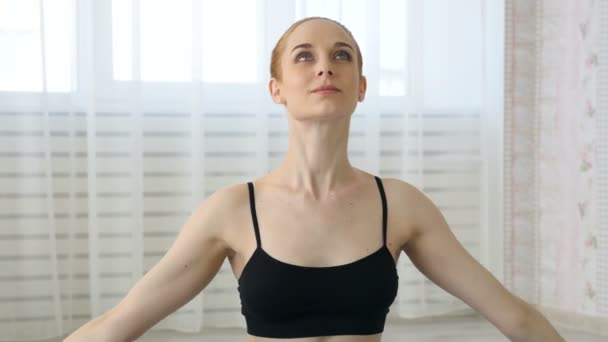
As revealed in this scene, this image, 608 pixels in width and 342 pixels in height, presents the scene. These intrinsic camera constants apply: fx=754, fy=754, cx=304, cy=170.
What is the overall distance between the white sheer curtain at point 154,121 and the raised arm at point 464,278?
1500 mm

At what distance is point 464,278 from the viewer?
3.96 feet

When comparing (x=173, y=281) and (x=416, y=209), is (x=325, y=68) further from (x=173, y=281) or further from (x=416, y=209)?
(x=173, y=281)

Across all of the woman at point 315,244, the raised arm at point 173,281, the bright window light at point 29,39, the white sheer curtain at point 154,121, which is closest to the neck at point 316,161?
the woman at point 315,244

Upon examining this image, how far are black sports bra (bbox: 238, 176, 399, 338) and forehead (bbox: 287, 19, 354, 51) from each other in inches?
13.0

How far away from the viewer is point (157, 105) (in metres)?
2.63

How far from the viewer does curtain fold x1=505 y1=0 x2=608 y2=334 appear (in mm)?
2760

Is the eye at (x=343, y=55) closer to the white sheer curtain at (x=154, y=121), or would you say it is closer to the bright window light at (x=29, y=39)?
the white sheer curtain at (x=154, y=121)

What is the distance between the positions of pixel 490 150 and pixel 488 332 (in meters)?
0.70

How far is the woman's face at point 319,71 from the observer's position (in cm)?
114

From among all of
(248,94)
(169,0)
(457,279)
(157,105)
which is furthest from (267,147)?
(457,279)

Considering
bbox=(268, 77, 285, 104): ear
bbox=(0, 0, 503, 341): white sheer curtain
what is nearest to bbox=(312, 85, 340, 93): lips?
bbox=(268, 77, 285, 104): ear

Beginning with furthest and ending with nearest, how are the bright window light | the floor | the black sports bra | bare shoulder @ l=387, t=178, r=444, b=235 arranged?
the floor < the bright window light < bare shoulder @ l=387, t=178, r=444, b=235 < the black sports bra

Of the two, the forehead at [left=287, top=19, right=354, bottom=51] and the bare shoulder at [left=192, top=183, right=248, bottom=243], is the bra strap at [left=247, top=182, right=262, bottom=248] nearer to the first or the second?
the bare shoulder at [left=192, top=183, right=248, bottom=243]

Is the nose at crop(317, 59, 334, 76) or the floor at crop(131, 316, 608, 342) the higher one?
the nose at crop(317, 59, 334, 76)
